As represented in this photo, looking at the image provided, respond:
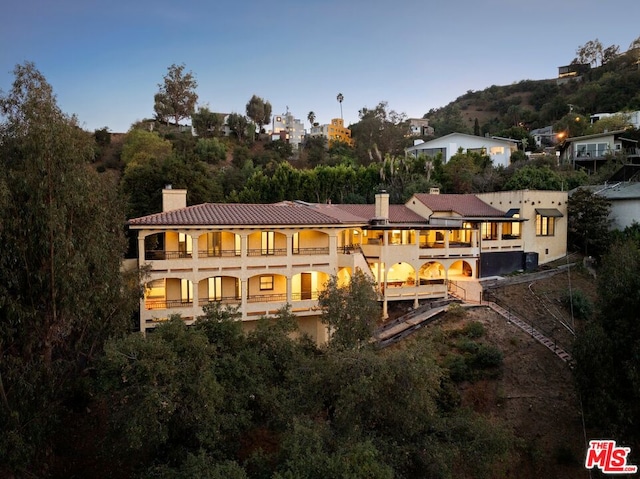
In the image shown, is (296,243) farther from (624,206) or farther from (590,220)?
(624,206)

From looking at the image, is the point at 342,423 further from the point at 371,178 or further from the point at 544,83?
the point at 544,83

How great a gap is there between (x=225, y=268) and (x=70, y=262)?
1153cm

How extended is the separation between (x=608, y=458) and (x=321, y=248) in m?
18.4

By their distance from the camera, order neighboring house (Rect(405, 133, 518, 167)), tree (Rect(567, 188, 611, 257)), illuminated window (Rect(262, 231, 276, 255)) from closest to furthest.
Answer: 1. illuminated window (Rect(262, 231, 276, 255))
2. tree (Rect(567, 188, 611, 257))
3. neighboring house (Rect(405, 133, 518, 167))

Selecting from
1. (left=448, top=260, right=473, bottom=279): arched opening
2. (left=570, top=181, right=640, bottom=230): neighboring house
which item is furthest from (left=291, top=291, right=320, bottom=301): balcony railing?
(left=570, top=181, right=640, bottom=230): neighboring house

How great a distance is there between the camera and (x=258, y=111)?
110 metres

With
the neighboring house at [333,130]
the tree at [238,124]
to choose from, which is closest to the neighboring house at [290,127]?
the neighboring house at [333,130]

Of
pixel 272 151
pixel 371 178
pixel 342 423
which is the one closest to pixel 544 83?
pixel 272 151

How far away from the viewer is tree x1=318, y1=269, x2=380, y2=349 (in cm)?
2059

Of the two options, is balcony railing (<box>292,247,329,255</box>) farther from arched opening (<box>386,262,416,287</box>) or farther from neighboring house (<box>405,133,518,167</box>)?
neighboring house (<box>405,133,518,167</box>)

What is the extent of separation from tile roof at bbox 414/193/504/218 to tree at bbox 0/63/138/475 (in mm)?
26093

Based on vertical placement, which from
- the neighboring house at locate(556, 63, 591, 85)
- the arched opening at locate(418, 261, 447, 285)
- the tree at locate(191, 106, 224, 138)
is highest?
the neighboring house at locate(556, 63, 591, 85)

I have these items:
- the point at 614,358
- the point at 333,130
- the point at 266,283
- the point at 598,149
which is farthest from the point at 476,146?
the point at 333,130

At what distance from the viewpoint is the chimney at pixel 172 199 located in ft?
96.3
